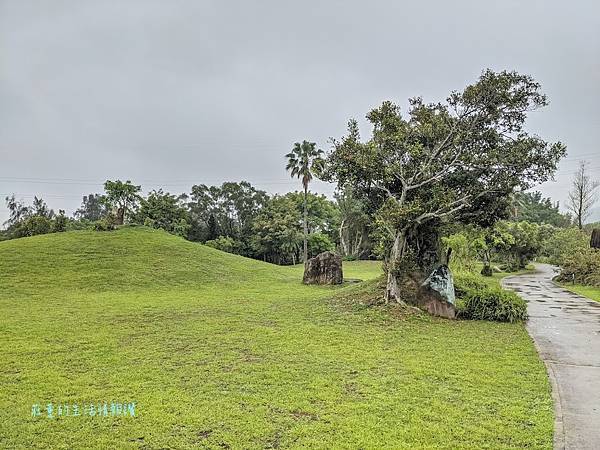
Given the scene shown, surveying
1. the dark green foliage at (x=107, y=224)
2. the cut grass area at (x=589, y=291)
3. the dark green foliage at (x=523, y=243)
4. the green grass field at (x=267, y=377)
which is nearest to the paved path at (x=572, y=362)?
the green grass field at (x=267, y=377)

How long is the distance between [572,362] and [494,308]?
437cm

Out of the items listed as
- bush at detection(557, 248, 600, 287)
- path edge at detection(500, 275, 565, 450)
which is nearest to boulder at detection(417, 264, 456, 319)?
path edge at detection(500, 275, 565, 450)

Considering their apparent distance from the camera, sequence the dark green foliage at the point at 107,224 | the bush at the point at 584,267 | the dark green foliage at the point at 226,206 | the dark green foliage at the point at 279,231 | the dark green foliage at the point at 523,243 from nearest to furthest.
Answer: the bush at the point at 584,267 < the dark green foliage at the point at 107,224 < the dark green foliage at the point at 523,243 < the dark green foliage at the point at 279,231 < the dark green foliage at the point at 226,206

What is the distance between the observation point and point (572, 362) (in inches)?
297

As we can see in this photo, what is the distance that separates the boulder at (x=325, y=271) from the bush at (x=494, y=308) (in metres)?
10.1

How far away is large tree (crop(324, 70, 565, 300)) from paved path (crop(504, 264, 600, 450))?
3.58 meters

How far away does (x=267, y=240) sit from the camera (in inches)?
1772

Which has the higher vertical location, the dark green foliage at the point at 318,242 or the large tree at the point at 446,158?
the large tree at the point at 446,158

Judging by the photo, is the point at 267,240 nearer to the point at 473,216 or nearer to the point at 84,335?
the point at 473,216

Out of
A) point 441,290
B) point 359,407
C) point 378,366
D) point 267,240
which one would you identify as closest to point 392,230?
point 441,290

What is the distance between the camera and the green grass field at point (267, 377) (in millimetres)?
4371

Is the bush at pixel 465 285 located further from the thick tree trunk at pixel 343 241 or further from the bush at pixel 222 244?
the thick tree trunk at pixel 343 241

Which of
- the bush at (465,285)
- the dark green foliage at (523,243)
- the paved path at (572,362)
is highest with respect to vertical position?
the dark green foliage at (523,243)

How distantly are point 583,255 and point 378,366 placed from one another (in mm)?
21896
